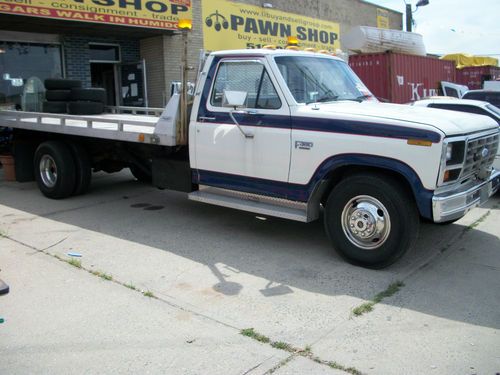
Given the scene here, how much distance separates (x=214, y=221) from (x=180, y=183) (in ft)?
2.34

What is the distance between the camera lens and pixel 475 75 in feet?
77.1

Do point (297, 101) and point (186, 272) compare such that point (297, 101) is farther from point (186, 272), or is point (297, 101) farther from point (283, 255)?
point (186, 272)

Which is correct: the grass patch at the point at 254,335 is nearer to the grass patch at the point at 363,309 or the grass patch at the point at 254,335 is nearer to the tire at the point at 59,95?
the grass patch at the point at 363,309

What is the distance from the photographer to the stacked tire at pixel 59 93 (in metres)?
8.92

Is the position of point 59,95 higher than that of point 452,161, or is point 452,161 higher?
point 59,95

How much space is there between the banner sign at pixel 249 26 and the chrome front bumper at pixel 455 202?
9.74 meters

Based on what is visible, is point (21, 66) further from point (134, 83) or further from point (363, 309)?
point (363, 309)

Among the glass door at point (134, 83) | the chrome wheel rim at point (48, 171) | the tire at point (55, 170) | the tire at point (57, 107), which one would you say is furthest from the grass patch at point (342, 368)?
the glass door at point (134, 83)

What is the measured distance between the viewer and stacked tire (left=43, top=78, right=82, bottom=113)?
8.92 meters

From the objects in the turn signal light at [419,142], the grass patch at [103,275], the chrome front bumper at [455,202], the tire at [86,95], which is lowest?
the grass patch at [103,275]

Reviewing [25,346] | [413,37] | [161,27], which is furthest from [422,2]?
[25,346]

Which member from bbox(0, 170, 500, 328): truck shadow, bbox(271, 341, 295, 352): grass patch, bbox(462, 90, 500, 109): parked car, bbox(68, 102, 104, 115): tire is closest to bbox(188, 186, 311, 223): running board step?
bbox(0, 170, 500, 328): truck shadow

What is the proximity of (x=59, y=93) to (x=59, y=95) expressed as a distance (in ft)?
0.12

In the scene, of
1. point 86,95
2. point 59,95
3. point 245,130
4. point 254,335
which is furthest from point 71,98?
point 254,335
